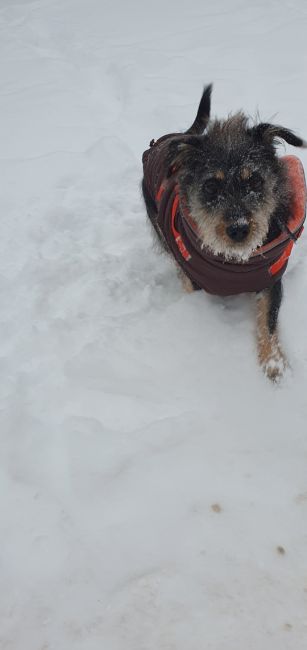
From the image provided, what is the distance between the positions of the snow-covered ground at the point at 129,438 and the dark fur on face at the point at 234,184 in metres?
0.74

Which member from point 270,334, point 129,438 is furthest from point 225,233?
point 129,438

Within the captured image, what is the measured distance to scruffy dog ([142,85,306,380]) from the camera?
2.61 metres

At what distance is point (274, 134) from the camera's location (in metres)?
2.70

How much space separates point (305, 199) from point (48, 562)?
233 cm

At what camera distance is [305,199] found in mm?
2795

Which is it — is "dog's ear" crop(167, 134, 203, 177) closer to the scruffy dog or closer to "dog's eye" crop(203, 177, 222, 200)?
the scruffy dog

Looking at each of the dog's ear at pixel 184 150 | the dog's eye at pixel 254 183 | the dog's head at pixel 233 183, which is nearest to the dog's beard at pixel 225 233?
the dog's head at pixel 233 183

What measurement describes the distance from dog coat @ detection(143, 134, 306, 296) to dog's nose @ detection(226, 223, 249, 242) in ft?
0.64

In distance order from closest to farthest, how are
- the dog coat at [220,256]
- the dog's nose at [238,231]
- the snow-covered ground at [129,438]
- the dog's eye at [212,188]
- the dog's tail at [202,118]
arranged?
the snow-covered ground at [129,438]
the dog's nose at [238,231]
the dog's eye at [212,188]
the dog coat at [220,256]
the dog's tail at [202,118]

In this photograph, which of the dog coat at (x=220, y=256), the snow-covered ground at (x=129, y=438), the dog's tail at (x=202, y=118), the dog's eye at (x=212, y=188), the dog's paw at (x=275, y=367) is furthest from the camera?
the dog's tail at (x=202, y=118)

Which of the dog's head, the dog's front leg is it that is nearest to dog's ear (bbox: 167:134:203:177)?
the dog's head

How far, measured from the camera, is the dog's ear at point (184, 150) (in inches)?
105

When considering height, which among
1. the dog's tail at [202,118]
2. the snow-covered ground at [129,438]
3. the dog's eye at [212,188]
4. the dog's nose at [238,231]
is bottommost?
the snow-covered ground at [129,438]

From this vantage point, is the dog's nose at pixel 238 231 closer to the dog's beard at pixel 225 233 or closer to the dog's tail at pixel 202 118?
the dog's beard at pixel 225 233
